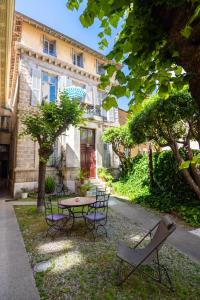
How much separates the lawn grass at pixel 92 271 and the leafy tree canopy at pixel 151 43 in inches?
110

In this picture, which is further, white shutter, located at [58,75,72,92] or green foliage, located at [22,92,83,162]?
white shutter, located at [58,75,72,92]

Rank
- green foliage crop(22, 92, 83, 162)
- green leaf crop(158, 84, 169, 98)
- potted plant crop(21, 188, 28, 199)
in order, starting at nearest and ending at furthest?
1. green leaf crop(158, 84, 169, 98)
2. green foliage crop(22, 92, 83, 162)
3. potted plant crop(21, 188, 28, 199)

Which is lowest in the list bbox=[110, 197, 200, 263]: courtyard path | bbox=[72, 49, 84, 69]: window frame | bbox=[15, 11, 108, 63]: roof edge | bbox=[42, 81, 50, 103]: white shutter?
bbox=[110, 197, 200, 263]: courtyard path

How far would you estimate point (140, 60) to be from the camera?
69.2 inches

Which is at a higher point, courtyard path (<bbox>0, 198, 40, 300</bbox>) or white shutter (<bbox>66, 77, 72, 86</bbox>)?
white shutter (<bbox>66, 77, 72, 86</bbox>)

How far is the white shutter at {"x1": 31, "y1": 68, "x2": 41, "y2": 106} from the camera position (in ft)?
40.9

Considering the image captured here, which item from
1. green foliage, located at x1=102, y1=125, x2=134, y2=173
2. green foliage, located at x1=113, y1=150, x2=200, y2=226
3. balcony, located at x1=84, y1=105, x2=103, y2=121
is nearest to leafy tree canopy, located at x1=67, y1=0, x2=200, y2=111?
green foliage, located at x1=113, y1=150, x2=200, y2=226

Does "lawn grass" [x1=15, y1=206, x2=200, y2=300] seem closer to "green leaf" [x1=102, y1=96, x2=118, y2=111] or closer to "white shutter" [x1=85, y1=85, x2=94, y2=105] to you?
"green leaf" [x1=102, y1=96, x2=118, y2=111]

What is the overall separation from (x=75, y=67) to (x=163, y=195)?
10974mm

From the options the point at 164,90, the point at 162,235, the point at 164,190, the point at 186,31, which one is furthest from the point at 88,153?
the point at 186,31

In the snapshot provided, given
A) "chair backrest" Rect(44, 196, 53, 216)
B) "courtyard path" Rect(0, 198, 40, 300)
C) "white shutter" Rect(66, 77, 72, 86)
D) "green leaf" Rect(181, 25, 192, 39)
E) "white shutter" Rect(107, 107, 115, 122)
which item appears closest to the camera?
"green leaf" Rect(181, 25, 192, 39)

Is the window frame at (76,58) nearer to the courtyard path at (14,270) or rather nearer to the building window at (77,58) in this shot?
the building window at (77,58)

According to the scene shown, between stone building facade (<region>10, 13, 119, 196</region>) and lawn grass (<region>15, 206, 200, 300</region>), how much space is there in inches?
273

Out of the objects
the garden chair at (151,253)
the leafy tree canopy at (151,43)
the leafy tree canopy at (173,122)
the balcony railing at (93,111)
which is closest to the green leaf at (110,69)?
the leafy tree canopy at (151,43)
